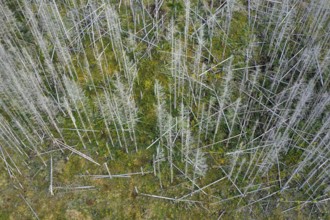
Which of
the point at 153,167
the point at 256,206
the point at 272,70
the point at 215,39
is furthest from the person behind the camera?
the point at 215,39

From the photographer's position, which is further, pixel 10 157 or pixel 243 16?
pixel 243 16

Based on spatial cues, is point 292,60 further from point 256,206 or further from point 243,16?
point 256,206

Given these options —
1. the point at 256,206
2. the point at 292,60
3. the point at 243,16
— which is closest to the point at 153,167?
the point at 256,206

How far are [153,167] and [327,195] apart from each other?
1602 mm

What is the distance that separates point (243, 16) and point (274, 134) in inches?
70.0

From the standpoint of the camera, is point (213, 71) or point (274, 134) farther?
point (213, 71)

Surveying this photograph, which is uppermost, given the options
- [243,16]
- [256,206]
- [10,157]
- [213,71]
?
[243,16]

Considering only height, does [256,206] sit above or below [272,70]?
below

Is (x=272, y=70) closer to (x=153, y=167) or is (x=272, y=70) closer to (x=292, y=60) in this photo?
(x=292, y=60)

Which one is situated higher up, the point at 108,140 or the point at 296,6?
the point at 296,6

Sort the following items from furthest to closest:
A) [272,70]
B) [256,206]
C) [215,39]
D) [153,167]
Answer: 1. [215,39]
2. [272,70]
3. [153,167]
4. [256,206]

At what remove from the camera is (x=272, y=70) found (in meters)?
4.05

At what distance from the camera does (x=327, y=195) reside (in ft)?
10.6

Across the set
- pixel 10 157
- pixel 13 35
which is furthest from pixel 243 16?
pixel 10 157
